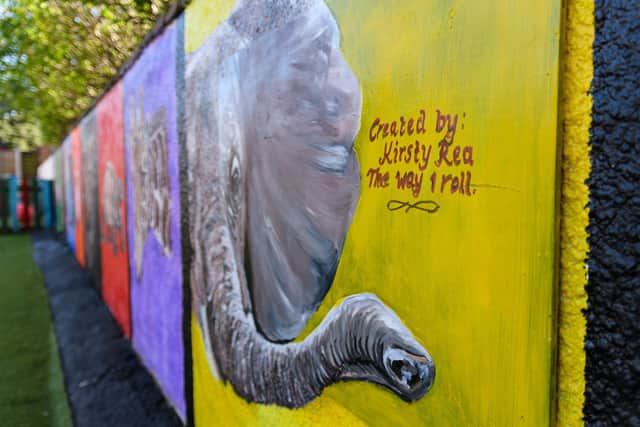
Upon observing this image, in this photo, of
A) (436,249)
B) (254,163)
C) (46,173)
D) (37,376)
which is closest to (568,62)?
(436,249)

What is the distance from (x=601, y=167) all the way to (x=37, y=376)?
4.55 m

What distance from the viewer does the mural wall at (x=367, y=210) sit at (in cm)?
98

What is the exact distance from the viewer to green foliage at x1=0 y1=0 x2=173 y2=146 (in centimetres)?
620

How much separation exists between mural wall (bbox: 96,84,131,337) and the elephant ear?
3.27 m

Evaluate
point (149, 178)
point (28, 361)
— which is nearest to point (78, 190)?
point (28, 361)

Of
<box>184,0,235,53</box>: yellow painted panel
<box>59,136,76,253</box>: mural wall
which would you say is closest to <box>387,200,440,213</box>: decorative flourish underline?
<box>184,0,235,53</box>: yellow painted panel

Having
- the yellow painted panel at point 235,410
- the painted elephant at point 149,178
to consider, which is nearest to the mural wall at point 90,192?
the painted elephant at point 149,178

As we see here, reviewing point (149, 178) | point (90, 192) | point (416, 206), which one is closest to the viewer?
point (416, 206)

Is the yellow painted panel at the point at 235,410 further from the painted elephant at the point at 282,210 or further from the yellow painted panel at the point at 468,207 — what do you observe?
the yellow painted panel at the point at 468,207

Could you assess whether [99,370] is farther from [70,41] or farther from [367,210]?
[70,41]

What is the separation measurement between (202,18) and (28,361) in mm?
3576

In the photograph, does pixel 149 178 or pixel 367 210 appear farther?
pixel 149 178

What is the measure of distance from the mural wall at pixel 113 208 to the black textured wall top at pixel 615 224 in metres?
4.53

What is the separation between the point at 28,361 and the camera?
4527 mm
